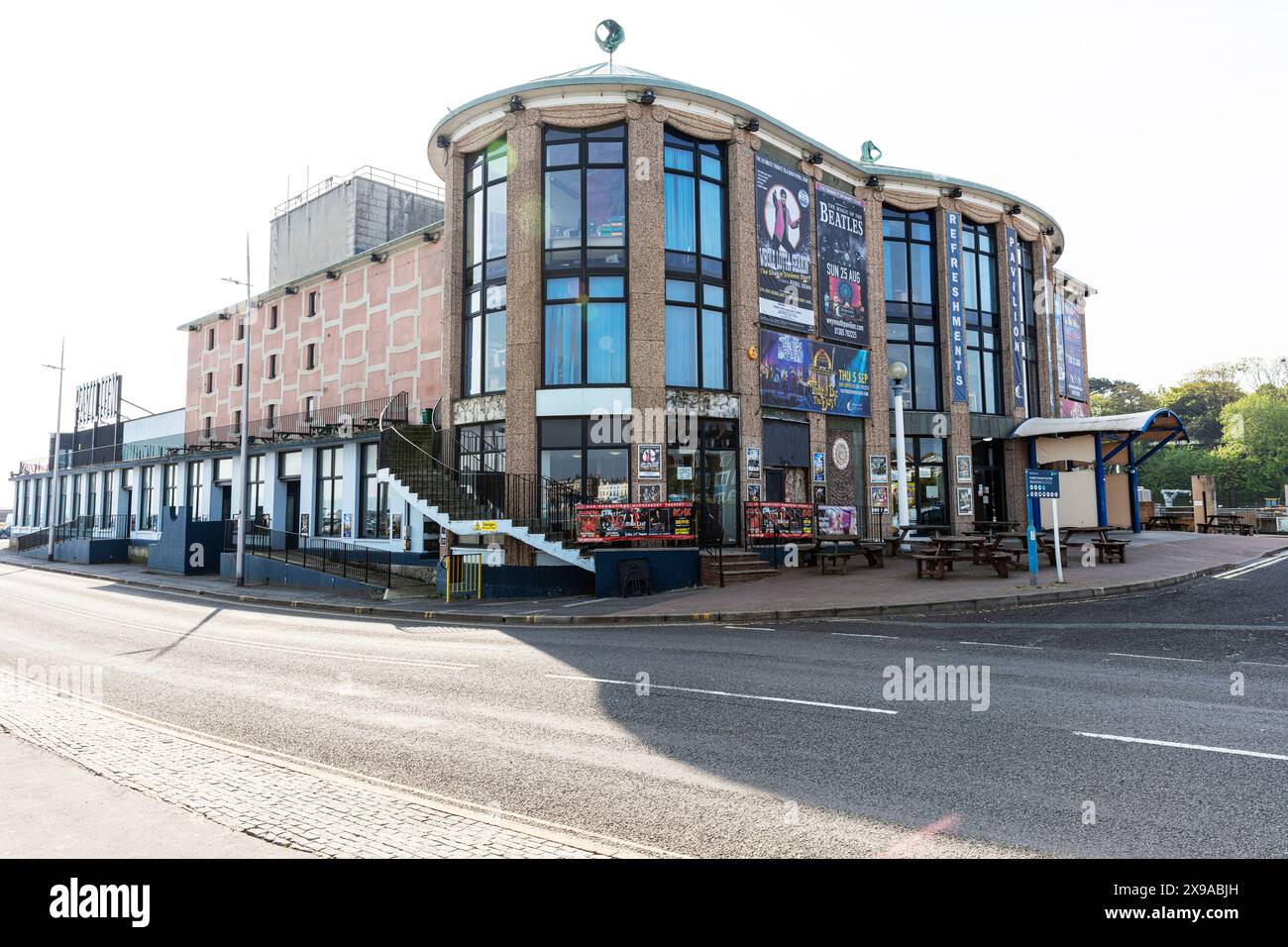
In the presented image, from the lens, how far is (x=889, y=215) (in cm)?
2948

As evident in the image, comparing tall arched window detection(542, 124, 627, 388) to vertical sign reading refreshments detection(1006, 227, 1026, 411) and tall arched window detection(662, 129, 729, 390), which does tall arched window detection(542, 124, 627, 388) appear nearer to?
tall arched window detection(662, 129, 729, 390)

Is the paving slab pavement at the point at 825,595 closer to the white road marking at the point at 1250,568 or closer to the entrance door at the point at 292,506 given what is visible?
the white road marking at the point at 1250,568

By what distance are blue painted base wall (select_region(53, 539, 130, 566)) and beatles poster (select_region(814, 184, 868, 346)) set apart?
36729mm

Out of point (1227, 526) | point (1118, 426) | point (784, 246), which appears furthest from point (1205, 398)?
point (784, 246)

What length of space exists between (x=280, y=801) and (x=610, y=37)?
2500 centimetres

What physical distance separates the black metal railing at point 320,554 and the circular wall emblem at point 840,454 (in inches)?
601

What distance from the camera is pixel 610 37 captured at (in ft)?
78.5

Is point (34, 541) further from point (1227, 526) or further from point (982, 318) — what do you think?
point (1227, 526)

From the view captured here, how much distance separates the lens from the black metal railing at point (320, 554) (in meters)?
24.4

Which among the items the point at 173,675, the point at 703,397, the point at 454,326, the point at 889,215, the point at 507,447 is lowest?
the point at 173,675

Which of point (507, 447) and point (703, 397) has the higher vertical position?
point (703, 397)
